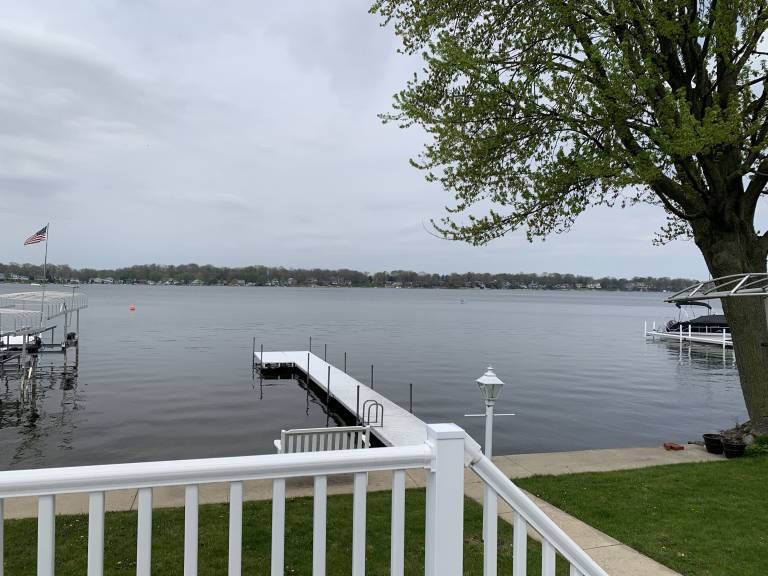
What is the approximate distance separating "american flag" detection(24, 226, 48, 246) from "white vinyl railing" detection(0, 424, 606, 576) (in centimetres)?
2774

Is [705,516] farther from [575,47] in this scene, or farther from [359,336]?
[359,336]

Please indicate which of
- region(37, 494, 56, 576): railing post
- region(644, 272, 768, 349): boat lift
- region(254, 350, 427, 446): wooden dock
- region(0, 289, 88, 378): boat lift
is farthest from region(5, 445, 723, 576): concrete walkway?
region(0, 289, 88, 378): boat lift

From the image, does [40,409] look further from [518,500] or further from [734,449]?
[518,500]

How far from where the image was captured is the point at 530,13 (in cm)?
Result: 1085

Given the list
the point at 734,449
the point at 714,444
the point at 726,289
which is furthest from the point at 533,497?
the point at 714,444

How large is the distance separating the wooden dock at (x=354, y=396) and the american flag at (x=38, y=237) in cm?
1231

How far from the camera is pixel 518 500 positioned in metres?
2.44

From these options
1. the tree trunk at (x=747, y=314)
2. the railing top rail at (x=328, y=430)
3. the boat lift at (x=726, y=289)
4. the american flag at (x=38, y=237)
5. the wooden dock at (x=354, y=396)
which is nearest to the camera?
the boat lift at (x=726, y=289)

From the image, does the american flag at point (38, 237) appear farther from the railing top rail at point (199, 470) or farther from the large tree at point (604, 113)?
the railing top rail at point (199, 470)

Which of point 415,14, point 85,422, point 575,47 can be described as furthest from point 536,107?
point 85,422

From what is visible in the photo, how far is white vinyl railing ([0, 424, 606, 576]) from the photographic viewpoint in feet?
6.38

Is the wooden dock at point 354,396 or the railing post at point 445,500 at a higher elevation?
the railing post at point 445,500

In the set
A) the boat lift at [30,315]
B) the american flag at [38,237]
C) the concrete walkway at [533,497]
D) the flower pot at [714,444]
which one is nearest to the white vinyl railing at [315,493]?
the concrete walkway at [533,497]

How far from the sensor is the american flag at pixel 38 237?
24906 millimetres
